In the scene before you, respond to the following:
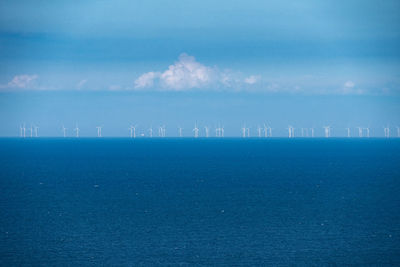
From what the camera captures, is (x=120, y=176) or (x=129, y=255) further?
(x=120, y=176)

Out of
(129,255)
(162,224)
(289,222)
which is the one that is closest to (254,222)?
(289,222)

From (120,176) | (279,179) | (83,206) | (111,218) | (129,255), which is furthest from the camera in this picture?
(120,176)

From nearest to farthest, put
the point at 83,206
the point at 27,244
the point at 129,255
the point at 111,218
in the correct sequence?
the point at 129,255 < the point at 27,244 < the point at 111,218 < the point at 83,206

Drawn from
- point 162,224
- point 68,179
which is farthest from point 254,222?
point 68,179

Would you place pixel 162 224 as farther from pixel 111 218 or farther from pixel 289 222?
pixel 289 222

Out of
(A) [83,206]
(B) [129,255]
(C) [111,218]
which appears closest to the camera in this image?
(B) [129,255]

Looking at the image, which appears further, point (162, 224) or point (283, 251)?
point (162, 224)

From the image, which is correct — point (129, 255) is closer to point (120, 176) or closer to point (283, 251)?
point (283, 251)

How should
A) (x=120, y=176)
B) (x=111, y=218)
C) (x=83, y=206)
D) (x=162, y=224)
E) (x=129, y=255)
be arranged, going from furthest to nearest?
(x=120, y=176)
(x=83, y=206)
(x=111, y=218)
(x=162, y=224)
(x=129, y=255)
